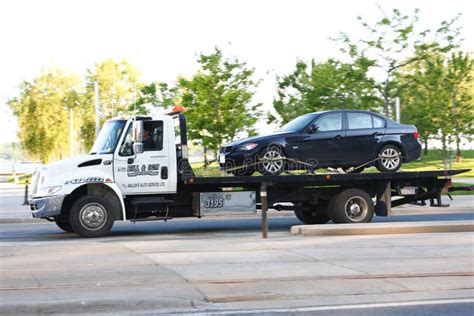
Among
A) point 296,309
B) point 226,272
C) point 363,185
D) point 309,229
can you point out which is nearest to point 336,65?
point 363,185

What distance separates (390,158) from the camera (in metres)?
16.5

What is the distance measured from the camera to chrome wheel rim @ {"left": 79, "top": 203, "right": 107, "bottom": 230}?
15031 mm

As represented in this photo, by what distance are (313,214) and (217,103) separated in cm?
1346

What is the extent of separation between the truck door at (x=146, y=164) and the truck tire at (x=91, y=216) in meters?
0.51

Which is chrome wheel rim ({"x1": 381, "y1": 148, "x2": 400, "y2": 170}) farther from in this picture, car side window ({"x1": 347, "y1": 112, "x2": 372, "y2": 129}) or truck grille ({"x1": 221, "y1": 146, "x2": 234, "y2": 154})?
truck grille ({"x1": 221, "y1": 146, "x2": 234, "y2": 154})

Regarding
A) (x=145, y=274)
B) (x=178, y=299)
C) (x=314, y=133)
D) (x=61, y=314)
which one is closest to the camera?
(x=61, y=314)

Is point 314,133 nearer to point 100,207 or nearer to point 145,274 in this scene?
point 100,207

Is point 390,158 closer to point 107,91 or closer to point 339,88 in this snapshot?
point 339,88

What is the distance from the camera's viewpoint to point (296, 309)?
7.45 meters

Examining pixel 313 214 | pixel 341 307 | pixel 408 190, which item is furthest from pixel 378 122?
pixel 341 307

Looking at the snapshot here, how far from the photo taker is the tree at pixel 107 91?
61406 millimetres

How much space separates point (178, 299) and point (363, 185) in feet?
31.3

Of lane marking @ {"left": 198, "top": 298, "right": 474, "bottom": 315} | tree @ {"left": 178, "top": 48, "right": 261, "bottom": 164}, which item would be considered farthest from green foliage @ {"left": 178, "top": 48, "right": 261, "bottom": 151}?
lane marking @ {"left": 198, "top": 298, "right": 474, "bottom": 315}

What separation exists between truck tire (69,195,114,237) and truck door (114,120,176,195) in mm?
515
